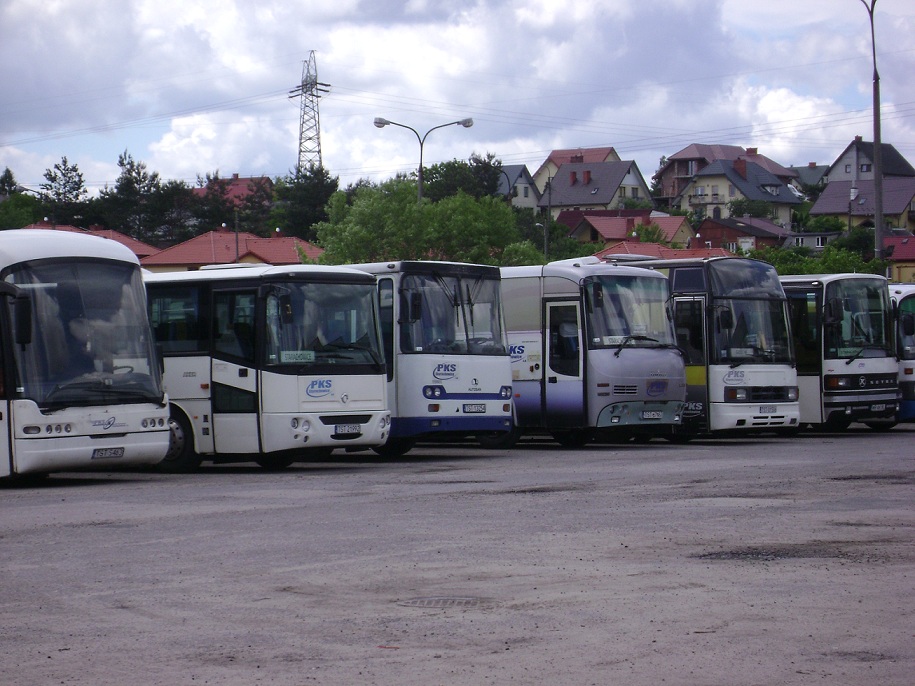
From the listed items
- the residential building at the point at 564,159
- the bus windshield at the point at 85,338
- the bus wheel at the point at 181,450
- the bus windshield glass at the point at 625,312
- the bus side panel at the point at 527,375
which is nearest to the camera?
the bus windshield at the point at 85,338

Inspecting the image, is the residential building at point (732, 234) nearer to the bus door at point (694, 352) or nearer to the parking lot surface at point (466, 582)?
the bus door at point (694, 352)

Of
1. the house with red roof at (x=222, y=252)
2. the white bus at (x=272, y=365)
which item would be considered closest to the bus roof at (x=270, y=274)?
the white bus at (x=272, y=365)

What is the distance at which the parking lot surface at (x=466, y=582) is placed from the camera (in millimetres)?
6879

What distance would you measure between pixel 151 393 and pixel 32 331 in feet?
5.82

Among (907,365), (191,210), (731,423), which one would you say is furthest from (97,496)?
(191,210)

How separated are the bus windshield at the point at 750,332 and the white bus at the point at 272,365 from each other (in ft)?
25.0

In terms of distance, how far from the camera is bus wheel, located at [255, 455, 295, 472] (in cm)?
1948

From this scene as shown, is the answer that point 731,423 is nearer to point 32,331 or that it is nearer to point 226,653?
point 32,331

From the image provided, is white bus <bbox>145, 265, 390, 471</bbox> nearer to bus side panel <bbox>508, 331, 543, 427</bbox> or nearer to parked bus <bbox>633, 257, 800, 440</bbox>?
bus side panel <bbox>508, 331, 543, 427</bbox>

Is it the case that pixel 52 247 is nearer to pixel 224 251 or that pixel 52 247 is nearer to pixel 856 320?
pixel 856 320

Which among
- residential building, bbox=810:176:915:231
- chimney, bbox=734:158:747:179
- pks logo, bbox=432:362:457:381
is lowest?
pks logo, bbox=432:362:457:381

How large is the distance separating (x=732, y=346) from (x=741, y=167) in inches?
5911

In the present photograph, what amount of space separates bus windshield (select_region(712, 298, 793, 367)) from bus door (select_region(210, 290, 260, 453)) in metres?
9.28

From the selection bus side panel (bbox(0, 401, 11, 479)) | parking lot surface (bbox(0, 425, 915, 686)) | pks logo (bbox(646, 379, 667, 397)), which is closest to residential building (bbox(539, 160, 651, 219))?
pks logo (bbox(646, 379, 667, 397))
